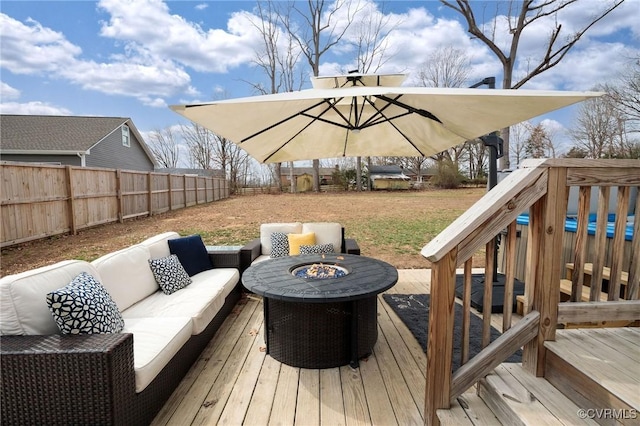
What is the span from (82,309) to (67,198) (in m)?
7.28

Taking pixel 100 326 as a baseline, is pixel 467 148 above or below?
above

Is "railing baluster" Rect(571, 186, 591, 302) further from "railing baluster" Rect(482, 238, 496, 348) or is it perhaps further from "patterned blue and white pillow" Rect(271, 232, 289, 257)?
"patterned blue and white pillow" Rect(271, 232, 289, 257)

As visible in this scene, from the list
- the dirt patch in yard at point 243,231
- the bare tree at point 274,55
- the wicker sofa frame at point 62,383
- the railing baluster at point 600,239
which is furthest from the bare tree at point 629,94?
the wicker sofa frame at point 62,383

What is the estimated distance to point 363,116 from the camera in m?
3.76

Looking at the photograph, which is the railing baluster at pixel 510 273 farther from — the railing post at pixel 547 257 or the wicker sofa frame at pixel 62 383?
the wicker sofa frame at pixel 62 383

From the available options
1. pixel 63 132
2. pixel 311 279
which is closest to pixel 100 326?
pixel 311 279

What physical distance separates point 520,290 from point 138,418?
4.02m

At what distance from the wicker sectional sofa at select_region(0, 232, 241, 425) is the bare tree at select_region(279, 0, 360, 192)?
16692 mm

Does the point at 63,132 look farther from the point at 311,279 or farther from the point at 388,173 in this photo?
the point at 388,173

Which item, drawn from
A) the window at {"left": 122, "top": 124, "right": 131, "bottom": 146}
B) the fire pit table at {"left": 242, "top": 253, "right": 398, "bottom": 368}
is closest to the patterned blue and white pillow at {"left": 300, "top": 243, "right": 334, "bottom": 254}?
the fire pit table at {"left": 242, "top": 253, "right": 398, "bottom": 368}

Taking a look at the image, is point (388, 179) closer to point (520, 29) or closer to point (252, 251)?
point (520, 29)

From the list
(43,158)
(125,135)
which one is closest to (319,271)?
(43,158)

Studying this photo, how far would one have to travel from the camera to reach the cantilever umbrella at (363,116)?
246 cm

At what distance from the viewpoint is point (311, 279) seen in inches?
107
